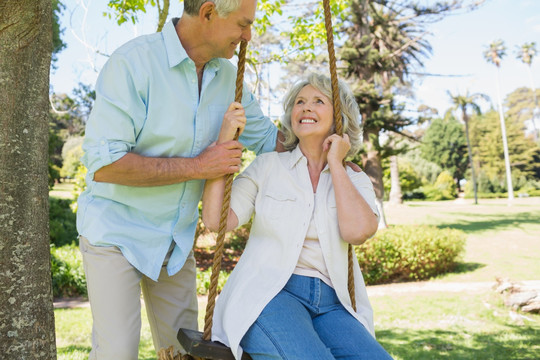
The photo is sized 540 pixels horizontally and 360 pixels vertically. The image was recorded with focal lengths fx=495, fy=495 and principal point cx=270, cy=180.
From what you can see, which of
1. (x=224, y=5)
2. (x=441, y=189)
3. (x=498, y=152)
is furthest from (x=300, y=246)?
(x=498, y=152)

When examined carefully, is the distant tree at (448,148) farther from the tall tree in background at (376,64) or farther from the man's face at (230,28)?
the man's face at (230,28)

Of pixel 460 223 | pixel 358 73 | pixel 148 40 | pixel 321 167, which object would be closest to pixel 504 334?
pixel 321 167

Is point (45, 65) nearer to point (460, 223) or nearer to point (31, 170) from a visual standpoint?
point (31, 170)

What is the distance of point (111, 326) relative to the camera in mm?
1924

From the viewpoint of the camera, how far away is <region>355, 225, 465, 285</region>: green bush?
33.0 ft

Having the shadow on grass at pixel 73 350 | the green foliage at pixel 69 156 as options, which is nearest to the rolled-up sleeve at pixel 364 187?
the shadow on grass at pixel 73 350

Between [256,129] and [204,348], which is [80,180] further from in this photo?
[204,348]

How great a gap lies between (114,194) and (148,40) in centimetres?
67

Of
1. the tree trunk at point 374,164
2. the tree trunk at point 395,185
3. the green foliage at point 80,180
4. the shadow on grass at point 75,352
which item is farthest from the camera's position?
the tree trunk at point 395,185

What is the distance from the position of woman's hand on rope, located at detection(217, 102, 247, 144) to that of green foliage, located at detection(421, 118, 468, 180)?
40.5m

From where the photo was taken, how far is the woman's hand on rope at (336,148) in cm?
223

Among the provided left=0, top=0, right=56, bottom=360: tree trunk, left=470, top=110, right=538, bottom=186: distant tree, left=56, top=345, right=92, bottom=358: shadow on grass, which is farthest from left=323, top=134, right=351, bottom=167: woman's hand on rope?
left=470, top=110, right=538, bottom=186: distant tree

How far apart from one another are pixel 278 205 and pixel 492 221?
19801 millimetres

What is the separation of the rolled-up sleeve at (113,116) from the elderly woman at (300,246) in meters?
0.38
